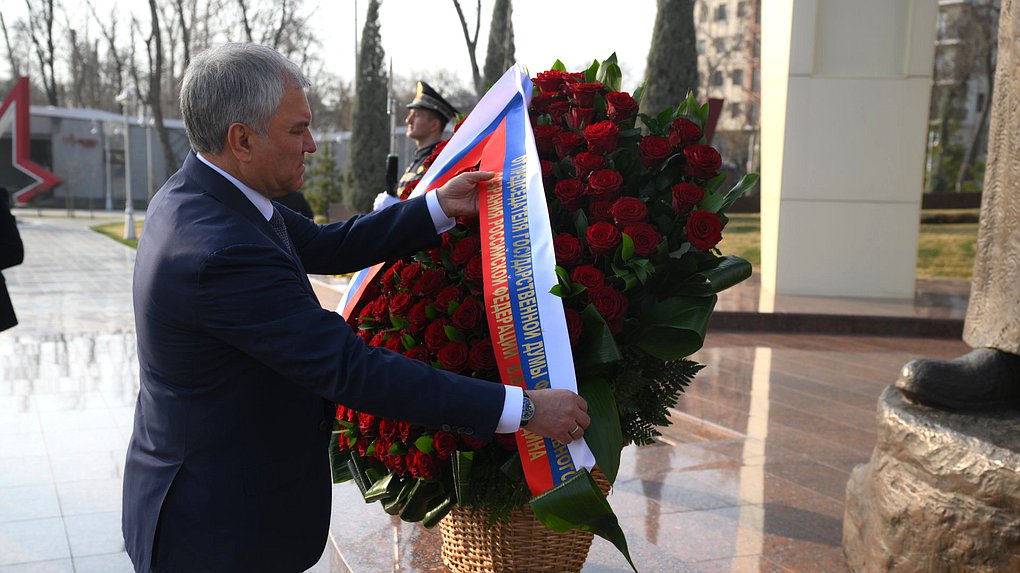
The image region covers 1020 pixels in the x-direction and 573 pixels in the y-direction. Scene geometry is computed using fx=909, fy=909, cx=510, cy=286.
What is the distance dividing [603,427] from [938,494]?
1.39 metres

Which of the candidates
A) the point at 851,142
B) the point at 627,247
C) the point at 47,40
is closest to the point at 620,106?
the point at 627,247

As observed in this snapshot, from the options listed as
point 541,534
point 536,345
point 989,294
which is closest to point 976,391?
point 989,294

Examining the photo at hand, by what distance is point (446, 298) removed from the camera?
2.09 m

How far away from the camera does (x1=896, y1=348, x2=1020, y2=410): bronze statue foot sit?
9.75ft

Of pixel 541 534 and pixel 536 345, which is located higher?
pixel 536 345

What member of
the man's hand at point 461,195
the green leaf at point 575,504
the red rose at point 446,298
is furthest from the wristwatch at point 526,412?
the man's hand at point 461,195

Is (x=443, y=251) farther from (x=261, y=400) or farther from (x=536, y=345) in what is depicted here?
(x=261, y=400)

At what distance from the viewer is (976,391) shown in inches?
117

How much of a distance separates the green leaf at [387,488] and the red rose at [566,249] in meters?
0.70

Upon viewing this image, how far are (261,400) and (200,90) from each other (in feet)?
1.94

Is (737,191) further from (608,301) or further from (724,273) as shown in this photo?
(608,301)

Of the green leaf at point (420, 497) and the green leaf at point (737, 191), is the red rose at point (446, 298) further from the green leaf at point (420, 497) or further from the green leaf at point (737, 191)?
the green leaf at point (737, 191)

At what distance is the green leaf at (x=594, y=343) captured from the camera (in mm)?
1921

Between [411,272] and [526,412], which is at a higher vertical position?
[411,272]
